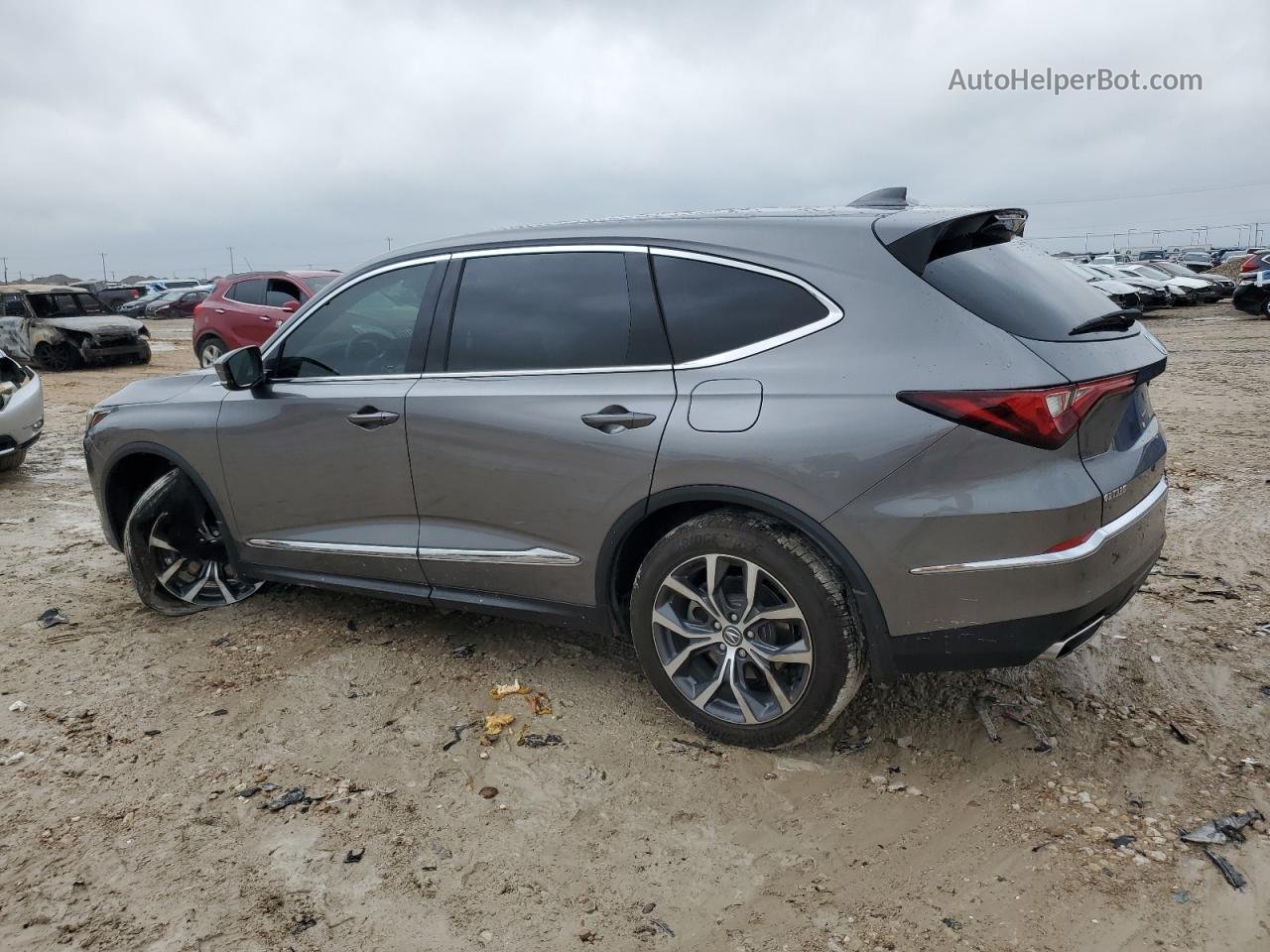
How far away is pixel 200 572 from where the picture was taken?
15.8ft

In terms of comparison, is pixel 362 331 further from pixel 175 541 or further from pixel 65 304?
pixel 65 304

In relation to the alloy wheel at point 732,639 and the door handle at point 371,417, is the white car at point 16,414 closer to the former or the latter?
the door handle at point 371,417

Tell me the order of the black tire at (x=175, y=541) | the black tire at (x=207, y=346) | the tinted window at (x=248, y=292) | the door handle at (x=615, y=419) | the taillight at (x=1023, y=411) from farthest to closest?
1. the black tire at (x=207, y=346)
2. the tinted window at (x=248, y=292)
3. the black tire at (x=175, y=541)
4. the door handle at (x=615, y=419)
5. the taillight at (x=1023, y=411)

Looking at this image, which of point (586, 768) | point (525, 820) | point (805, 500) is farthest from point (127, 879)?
point (805, 500)

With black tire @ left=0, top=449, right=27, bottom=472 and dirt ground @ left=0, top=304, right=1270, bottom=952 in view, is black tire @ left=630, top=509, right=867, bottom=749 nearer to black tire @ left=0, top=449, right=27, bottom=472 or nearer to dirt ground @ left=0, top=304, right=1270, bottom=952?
dirt ground @ left=0, top=304, right=1270, bottom=952

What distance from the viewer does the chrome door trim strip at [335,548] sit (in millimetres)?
3883

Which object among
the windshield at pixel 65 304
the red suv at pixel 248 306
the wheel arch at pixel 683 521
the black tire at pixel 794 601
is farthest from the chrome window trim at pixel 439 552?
the windshield at pixel 65 304

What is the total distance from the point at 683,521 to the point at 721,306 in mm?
737

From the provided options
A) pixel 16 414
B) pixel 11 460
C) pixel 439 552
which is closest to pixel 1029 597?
pixel 439 552

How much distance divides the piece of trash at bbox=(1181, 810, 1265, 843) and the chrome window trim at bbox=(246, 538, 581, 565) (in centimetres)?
205

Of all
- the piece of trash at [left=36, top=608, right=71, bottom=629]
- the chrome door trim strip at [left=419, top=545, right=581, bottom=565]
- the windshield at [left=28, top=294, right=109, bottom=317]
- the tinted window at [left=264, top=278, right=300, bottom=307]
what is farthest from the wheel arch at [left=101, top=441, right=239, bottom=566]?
the windshield at [left=28, top=294, right=109, bottom=317]

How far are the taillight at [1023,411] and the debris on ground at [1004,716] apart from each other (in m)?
1.18

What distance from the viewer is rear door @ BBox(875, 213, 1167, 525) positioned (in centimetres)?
279

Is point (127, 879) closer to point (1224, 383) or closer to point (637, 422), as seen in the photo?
point (637, 422)
